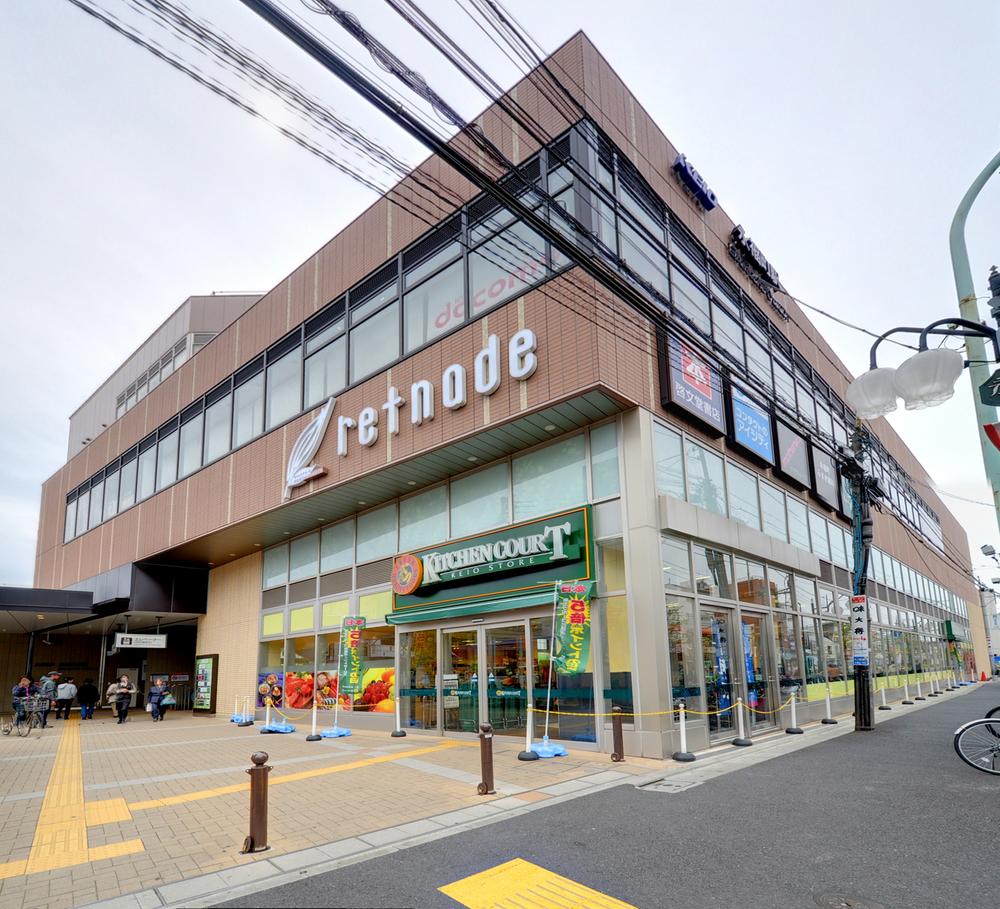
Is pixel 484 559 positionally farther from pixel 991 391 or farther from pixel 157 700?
pixel 157 700

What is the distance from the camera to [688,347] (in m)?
13.5

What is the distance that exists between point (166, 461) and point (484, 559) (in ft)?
52.7

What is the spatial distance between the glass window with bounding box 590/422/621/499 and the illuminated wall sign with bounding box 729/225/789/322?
27.1ft

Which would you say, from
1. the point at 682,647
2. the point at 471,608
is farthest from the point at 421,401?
the point at 682,647

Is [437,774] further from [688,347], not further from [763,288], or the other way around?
[763,288]

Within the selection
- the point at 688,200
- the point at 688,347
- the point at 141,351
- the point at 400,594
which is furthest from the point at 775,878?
the point at 141,351

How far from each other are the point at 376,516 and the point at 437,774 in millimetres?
8634

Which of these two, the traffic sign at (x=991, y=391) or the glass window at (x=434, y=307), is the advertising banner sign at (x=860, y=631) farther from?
the traffic sign at (x=991, y=391)

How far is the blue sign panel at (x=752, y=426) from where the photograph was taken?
15.5 meters

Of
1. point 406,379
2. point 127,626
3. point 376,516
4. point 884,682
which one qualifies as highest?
point 406,379

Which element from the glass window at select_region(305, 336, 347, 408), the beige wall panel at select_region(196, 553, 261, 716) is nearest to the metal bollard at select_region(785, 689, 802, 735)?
the glass window at select_region(305, 336, 347, 408)

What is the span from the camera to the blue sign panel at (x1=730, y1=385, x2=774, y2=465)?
15.5 m

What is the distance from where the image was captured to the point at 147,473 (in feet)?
85.9

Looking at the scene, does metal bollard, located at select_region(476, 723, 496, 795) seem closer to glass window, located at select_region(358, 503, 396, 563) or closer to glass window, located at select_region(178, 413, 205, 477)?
glass window, located at select_region(358, 503, 396, 563)
